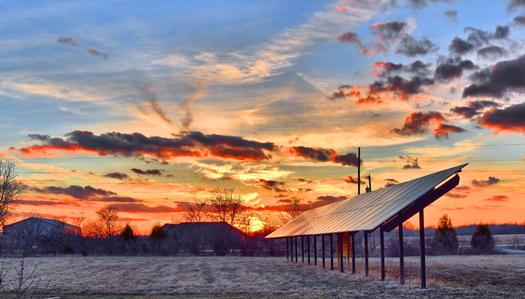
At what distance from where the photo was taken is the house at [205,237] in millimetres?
68306

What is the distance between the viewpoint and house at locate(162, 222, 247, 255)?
68306mm

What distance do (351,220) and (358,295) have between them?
9143 millimetres

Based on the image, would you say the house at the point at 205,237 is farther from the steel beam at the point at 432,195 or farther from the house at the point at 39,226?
the steel beam at the point at 432,195

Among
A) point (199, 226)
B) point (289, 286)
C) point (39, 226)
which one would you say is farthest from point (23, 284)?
point (39, 226)

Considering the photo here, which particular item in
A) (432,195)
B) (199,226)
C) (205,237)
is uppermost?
(199,226)

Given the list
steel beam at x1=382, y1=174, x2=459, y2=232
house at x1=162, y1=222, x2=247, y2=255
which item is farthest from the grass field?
house at x1=162, y1=222, x2=247, y2=255

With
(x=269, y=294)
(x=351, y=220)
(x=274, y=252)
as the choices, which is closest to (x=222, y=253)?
(x=274, y=252)

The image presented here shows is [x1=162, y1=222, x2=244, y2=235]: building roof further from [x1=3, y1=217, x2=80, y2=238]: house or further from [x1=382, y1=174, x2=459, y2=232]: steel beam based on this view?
[x1=382, y1=174, x2=459, y2=232]: steel beam

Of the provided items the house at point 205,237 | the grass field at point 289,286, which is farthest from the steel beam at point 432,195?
the house at point 205,237

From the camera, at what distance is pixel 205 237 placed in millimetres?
80062

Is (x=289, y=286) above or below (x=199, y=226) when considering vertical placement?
below

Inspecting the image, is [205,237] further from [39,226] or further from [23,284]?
[23,284]

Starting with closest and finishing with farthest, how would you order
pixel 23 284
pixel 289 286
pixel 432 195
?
pixel 432 195 < pixel 289 286 < pixel 23 284

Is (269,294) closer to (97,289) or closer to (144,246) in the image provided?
(97,289)
